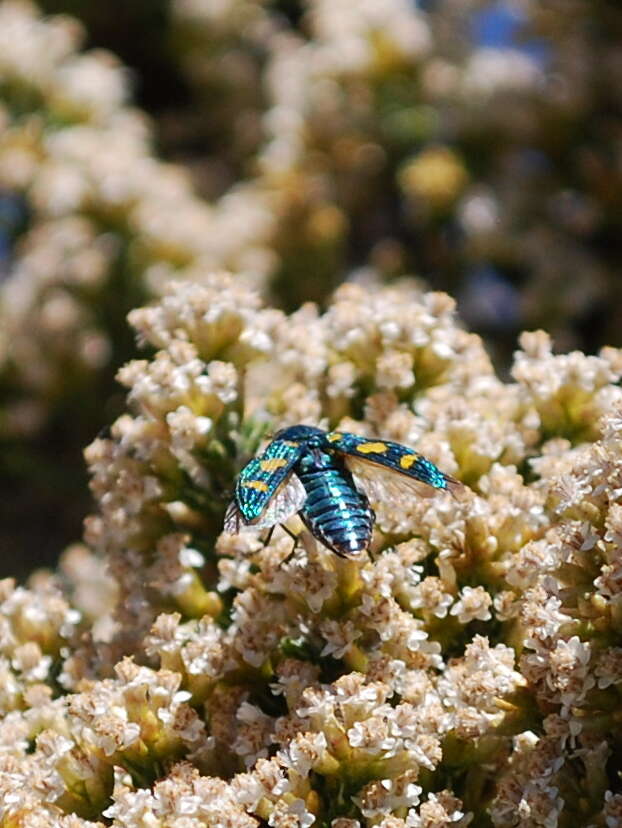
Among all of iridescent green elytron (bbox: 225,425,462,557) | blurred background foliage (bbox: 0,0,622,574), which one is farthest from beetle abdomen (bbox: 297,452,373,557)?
blurred background foliage (bbox: 0,0,622,574)

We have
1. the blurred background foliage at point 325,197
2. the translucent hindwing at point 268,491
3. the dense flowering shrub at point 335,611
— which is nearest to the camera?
the dense flowering shrub at point 335,611

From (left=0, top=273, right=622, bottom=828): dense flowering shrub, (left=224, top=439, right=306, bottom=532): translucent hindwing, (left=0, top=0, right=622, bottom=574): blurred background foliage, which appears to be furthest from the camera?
(left=0, top=0, right=622, bottom=574): blurred background foliage

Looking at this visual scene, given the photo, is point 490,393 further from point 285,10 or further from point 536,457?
point 285,10

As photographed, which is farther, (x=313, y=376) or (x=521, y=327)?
(x=521, y=327)

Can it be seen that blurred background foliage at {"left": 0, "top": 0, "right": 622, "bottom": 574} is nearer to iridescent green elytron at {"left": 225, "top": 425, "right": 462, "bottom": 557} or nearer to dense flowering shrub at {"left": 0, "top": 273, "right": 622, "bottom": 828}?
dense flowering shrub at {"left": 0, "top": 273, "right": 622, "bottom": 828}

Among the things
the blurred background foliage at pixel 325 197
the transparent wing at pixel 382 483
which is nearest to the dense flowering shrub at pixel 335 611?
the transparent wing at pixel 382 483

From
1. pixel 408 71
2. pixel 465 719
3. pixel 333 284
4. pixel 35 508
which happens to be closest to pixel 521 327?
pixel 333 284

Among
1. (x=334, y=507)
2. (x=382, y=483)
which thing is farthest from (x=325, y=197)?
(x=334, y=507)

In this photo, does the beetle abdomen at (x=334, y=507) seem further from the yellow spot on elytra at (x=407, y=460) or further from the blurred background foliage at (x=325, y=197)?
the blurred background foliage at (x=325, y=197)
